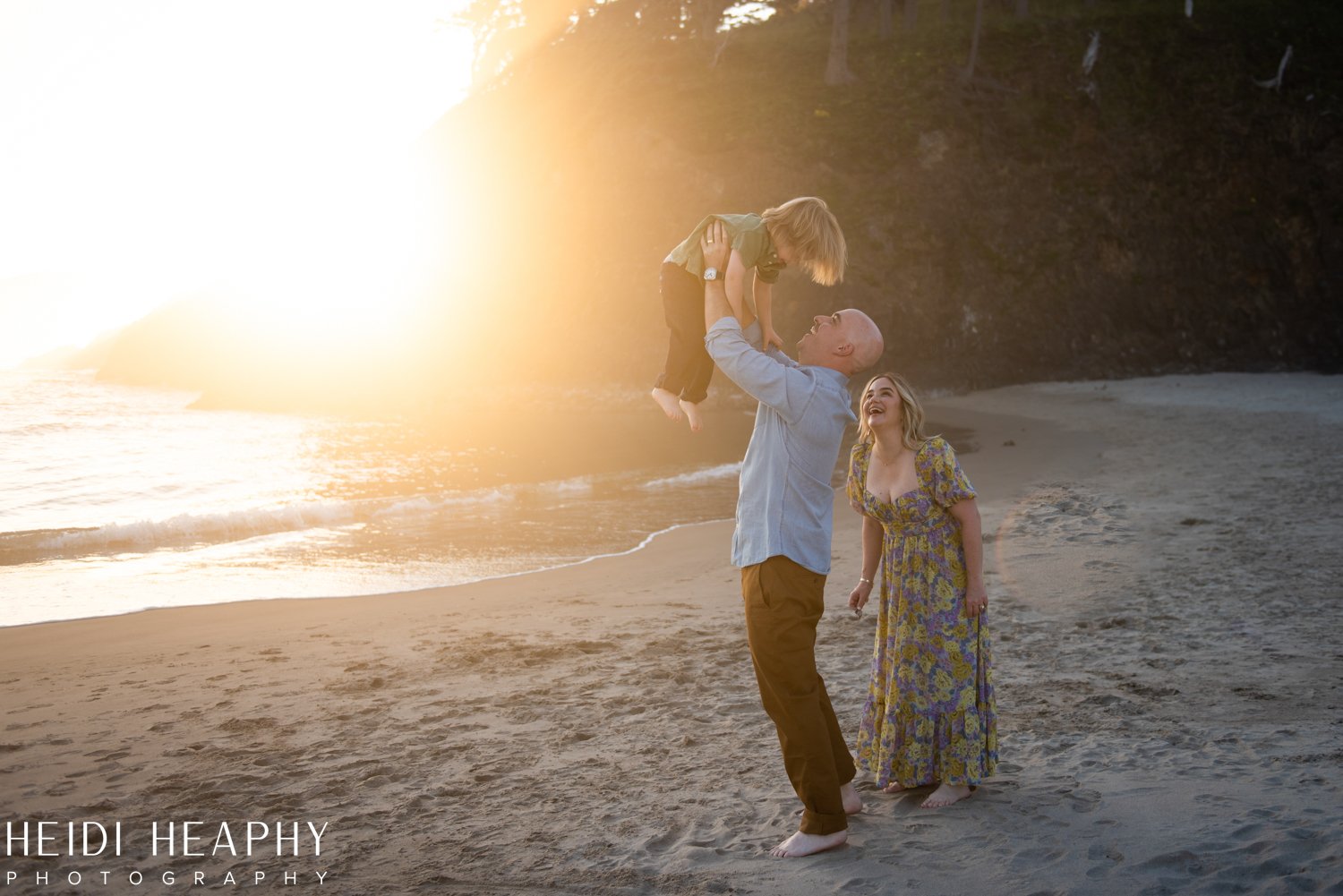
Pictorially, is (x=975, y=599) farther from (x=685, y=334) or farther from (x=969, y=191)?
(x=969, y=191)

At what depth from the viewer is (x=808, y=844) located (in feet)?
11.9

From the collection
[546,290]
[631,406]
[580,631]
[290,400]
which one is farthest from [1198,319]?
[290,400]

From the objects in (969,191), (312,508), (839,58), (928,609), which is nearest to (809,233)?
(928,609)

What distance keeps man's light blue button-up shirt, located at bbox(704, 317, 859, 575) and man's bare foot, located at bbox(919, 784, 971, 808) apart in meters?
1.22

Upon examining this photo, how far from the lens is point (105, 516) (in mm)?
13570

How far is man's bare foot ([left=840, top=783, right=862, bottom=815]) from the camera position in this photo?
3.98 m

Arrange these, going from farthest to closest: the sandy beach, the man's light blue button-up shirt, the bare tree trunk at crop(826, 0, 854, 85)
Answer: the bare tree trunk at crop(826, 0, 854, 85), the sandy beach, the man's light blue button-up shirt

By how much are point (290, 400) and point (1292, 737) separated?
3856 centimetres

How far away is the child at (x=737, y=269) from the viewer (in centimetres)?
323

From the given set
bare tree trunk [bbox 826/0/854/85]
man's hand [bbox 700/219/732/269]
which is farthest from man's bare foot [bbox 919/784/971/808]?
bare tree trunk [bbox 826/0/854/85]

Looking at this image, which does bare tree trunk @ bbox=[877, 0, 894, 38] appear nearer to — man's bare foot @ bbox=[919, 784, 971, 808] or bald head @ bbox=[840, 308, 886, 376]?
bald head @ bbox=[840, 308, 886, 376]

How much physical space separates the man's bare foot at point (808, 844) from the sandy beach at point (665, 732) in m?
0.04

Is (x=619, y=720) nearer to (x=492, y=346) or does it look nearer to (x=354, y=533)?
(x=354, y=533)

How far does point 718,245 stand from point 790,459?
2.45 feet
